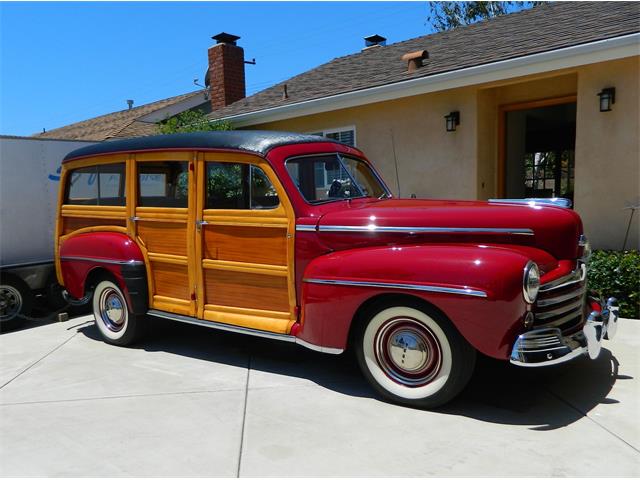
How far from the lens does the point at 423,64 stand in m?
8.88

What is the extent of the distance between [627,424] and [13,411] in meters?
4.27

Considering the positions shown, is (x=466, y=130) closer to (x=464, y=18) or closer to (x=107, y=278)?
(x=107, y=278)

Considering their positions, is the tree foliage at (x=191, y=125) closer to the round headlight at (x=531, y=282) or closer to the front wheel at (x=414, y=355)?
the front wheel at (x=414, y=355)

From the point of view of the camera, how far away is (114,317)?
17.7 ft

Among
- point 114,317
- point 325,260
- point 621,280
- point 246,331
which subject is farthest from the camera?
point 621,280

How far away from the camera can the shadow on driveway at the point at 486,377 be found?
346 centimetres

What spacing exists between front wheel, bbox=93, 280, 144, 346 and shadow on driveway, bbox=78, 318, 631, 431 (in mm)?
192

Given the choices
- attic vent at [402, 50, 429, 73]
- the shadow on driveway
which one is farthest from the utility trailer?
attic vent at [402, 50, 429, 73]

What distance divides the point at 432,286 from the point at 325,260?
888mm

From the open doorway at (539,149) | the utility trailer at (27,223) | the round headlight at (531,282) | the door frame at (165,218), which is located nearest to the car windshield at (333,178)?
the door frame at (165,218)

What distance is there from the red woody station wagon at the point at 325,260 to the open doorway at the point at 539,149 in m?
4.72

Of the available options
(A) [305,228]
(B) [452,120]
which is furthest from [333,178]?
(B) [452,120]

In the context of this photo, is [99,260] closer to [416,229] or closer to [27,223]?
[27,223]

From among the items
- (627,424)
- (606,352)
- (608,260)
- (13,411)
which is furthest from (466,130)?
(13,411)
